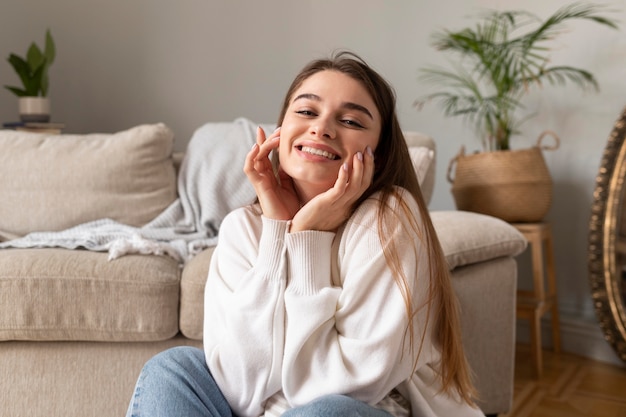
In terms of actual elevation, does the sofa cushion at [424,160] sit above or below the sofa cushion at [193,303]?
above

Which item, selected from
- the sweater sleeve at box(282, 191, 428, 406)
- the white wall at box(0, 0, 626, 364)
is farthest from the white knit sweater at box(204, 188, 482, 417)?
the white wall at box(0, 0, 626, 364)

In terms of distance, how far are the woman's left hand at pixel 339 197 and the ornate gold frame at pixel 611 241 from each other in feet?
4.51

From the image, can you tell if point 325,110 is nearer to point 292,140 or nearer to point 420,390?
point 292,140

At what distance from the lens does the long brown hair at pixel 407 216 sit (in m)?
1.06

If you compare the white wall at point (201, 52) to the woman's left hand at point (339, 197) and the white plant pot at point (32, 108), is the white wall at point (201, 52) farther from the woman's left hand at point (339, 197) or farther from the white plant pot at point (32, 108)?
the woman's left hand at point (339, 197)

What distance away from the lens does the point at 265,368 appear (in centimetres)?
104

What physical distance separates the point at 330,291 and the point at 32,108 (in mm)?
2182

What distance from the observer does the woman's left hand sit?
1075mm

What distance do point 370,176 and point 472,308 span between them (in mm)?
705

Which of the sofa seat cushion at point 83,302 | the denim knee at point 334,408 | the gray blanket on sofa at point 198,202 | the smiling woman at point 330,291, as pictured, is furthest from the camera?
the gray blanket on sofa at point 198,202

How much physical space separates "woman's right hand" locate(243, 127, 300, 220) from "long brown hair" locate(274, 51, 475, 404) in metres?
0.11

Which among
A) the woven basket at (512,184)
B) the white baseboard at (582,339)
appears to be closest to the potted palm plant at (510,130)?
the woven basket at (512,184)

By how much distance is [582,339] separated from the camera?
2.50 m

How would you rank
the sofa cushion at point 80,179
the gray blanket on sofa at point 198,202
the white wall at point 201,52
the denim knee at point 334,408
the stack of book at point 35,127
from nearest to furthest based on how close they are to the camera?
the denim knee at point 334,408, the gray blanket on sofa at point 198,202, the sofa cushion at point 80,179, the stack of book at point 35,127, the white wall at point 201,52
